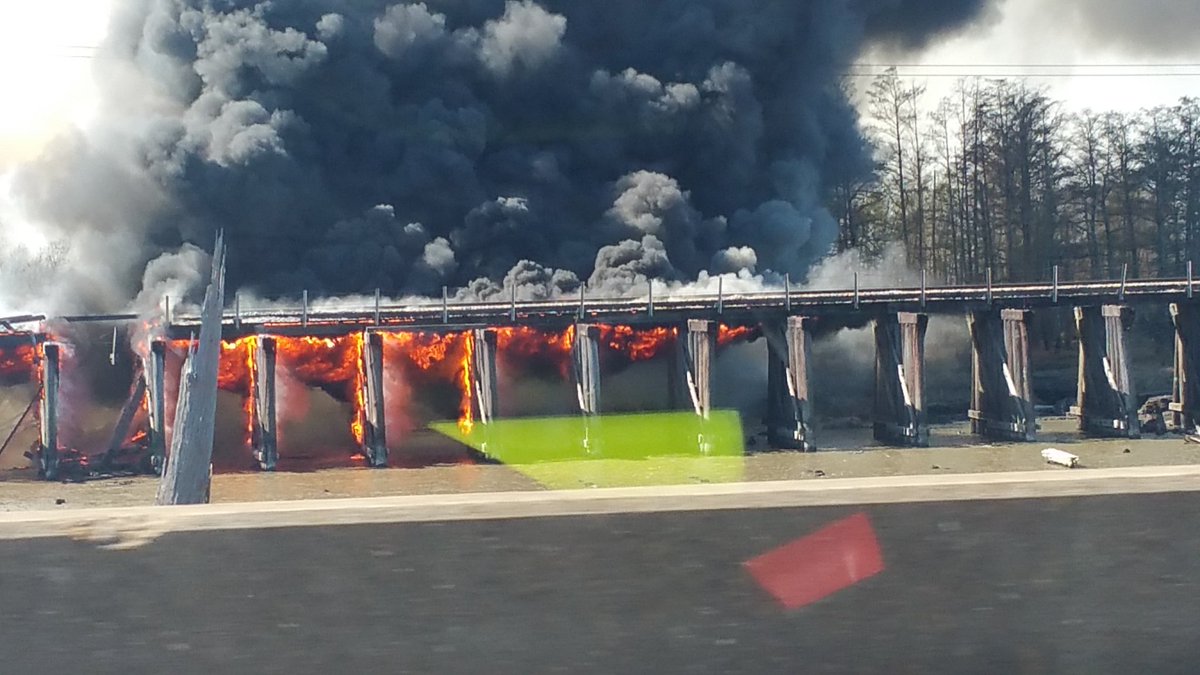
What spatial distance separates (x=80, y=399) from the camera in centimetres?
3581

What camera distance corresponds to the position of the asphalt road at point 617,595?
416 centimetres

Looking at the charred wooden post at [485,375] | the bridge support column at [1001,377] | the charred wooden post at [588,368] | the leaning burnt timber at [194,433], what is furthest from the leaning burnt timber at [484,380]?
the leaning burnt timber at [194,433]

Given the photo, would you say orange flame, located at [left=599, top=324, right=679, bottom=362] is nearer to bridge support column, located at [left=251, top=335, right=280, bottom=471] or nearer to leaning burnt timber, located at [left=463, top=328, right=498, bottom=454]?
leaning burnt timber, located at [left=463, top=328, right=498, bottom=454]

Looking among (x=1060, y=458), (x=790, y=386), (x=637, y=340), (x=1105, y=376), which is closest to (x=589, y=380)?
(x=637, y=340)

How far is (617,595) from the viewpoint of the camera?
4.27 metres

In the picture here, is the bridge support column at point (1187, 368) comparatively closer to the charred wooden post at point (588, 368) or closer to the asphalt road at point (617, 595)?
the charred wooden post at point (588, 368)

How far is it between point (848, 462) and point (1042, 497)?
25431 mm

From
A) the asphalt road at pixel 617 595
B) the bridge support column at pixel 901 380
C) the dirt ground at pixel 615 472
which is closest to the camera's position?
the asphalt road at pixel 617 595

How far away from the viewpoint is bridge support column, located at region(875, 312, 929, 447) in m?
31.7

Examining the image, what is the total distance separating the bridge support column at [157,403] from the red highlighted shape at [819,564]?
93.1ft

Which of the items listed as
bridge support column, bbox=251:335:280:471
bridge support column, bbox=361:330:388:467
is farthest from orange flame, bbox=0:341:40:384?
bridge support column, bbox=361:330:388:467

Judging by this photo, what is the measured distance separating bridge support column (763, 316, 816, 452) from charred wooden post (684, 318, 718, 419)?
74.9 inches

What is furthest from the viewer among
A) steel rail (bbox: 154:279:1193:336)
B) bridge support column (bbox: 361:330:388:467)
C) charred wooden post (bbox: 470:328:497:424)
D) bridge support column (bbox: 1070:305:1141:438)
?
steel rail (bbox: 154:279:1193:336)

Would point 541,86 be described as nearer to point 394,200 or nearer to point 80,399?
point 394,200
